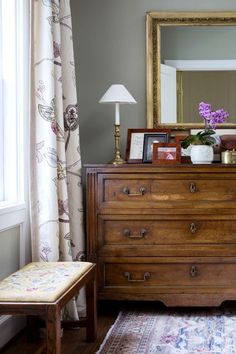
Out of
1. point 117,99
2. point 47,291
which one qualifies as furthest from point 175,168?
point 47,291

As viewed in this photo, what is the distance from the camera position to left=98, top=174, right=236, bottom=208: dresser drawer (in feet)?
10.0

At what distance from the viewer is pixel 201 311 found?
3.24m

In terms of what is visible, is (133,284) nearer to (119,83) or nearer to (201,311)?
(201,311)

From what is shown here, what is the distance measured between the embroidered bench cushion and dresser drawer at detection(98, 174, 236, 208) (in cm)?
60

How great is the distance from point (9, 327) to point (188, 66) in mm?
2111

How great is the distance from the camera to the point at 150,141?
3453mm

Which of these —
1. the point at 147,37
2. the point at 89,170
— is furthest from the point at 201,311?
the point at 147,37

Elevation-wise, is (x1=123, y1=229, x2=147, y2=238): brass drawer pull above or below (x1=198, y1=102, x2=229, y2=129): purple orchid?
below

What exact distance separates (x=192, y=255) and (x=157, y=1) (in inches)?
72.2

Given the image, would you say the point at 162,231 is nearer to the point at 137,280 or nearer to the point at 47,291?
the point at 137,280

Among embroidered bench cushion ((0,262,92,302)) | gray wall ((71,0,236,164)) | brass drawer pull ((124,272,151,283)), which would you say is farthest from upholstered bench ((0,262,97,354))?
gray wall ((71,0,236,164))

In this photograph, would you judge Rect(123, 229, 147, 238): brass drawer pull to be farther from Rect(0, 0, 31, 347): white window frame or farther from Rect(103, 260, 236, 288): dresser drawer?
Rect(0, 0, 31, 347): white window frame

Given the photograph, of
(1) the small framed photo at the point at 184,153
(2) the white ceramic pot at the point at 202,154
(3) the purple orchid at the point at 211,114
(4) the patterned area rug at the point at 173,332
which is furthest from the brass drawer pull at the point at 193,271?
(3) the purple orchid at the point at 211,114

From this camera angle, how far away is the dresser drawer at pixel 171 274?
3.07 m
